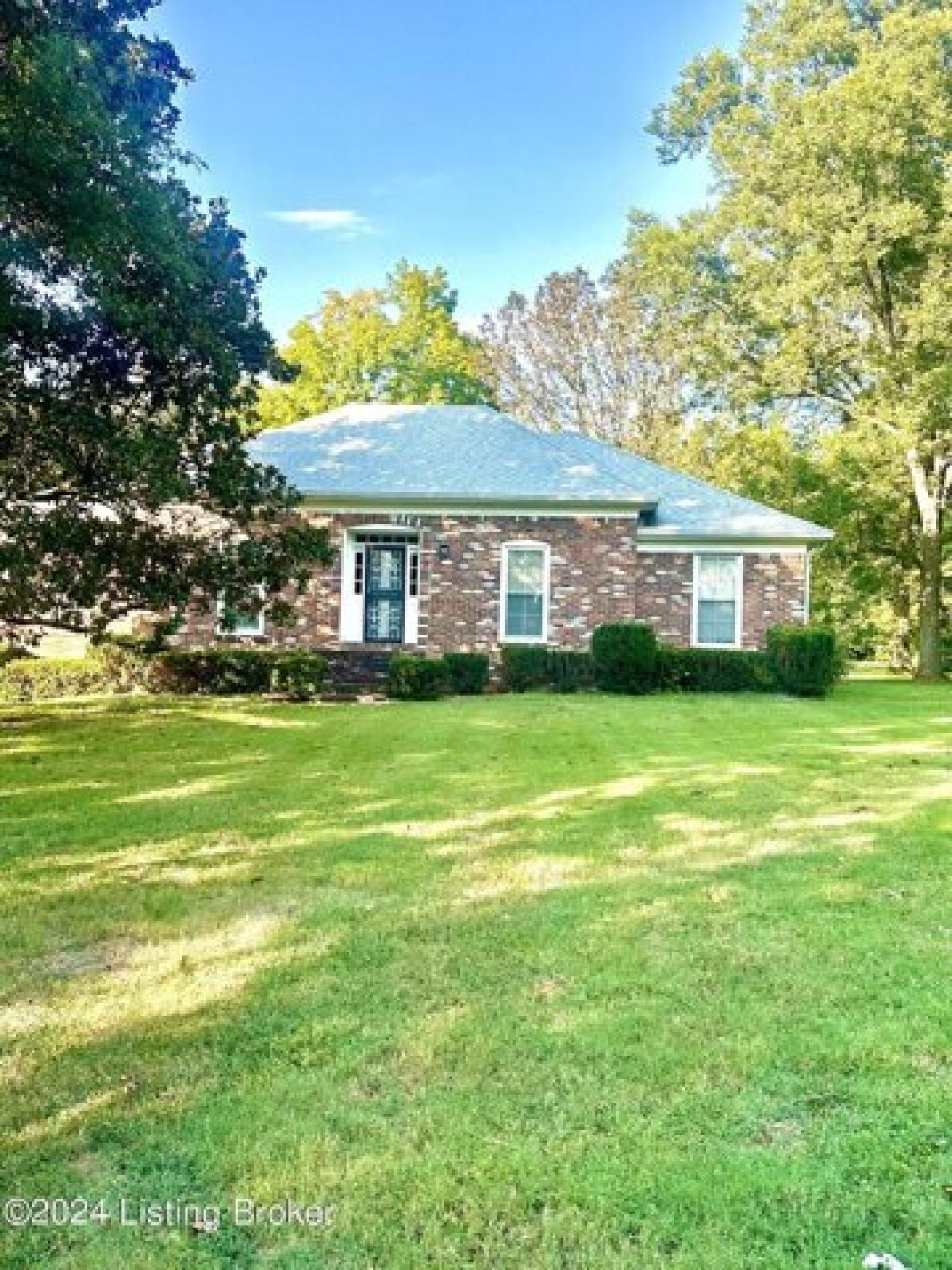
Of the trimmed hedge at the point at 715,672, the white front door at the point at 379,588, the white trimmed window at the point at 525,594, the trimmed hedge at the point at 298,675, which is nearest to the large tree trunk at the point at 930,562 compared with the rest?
the trimmed hedge at the point at 715,672

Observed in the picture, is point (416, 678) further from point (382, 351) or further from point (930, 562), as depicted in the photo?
point (382, 351)

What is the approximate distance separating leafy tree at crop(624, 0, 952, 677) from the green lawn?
17.4 metres

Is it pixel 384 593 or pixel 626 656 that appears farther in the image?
pixel 384 593

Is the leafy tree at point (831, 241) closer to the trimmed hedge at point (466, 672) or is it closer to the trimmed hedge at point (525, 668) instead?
the trimmed hedge at point (525, 668)

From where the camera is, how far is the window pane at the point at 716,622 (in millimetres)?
18234

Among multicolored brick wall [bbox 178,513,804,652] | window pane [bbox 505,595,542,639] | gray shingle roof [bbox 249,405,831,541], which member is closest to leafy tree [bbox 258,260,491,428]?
gray shingle roof [bbox 249,405,831,541]

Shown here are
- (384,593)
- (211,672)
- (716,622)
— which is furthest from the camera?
(384,593)

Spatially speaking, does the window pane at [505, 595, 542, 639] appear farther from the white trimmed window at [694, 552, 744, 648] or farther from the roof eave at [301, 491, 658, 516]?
the white trimmed window at [694, 552, 744, 648]

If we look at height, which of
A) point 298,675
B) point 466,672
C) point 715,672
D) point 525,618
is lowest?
point 298,675

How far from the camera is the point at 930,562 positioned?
78.0 ft

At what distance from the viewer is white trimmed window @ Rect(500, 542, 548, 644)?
17.9 meters

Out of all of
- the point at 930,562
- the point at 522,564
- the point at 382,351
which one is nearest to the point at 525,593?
the point at 522,564

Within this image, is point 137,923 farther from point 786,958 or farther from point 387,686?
point 387,686

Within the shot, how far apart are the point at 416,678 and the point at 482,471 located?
5.05 m
